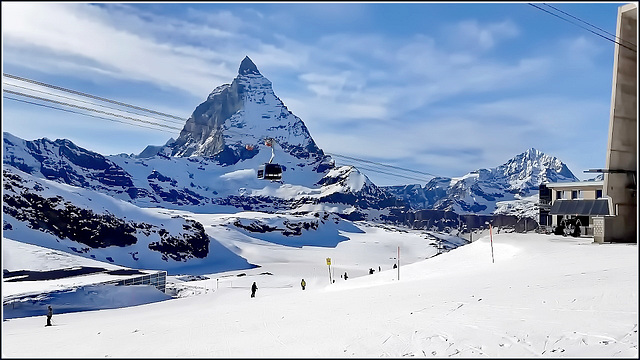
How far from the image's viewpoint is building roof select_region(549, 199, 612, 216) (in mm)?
35625

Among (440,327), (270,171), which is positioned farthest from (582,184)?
(440,327)

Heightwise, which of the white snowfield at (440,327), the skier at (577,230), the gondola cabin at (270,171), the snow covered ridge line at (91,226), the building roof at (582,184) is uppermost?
the building roof at (582,184)

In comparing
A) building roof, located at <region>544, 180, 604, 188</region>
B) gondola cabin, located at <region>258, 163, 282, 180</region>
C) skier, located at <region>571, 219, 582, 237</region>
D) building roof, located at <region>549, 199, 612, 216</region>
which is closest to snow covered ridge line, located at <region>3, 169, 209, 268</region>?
gondola cabin, located at <region>258, 163, 282, 180</region>

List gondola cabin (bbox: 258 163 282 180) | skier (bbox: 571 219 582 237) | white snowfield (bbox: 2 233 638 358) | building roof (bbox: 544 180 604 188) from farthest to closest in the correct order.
Answer: building roof (bbox: 544 180 604 188) → skier (bbox: 571 219 582 237) → gondola cabin (bbox: 258 163 282 180) → white snowfield (bbox: 2 233 638 358)

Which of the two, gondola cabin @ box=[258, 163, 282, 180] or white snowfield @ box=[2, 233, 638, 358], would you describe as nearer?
white snowfield @ box=[2, 233, 638, 358]

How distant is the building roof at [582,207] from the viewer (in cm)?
3562

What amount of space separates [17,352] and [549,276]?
1837cm

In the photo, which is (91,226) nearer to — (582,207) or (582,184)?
(582,184)

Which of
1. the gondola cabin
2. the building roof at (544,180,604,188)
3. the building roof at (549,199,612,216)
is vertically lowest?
the building roof at (549,199,612,216)

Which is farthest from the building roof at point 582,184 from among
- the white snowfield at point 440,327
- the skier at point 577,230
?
the white snowfield at point 440,327

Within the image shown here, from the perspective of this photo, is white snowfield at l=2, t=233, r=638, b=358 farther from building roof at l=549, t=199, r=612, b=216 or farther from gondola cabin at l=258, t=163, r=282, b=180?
building roof at l=549, t=199, r=612, b=216

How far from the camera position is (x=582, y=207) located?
3784 cm

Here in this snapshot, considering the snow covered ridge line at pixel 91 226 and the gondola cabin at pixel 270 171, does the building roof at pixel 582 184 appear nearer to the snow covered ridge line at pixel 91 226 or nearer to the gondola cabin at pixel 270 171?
the gondola cabin at pixel 270 171

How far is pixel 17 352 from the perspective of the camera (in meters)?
12.3
